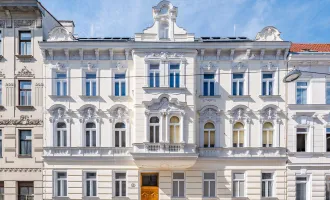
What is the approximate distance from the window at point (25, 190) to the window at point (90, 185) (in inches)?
124

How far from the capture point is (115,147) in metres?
15.7

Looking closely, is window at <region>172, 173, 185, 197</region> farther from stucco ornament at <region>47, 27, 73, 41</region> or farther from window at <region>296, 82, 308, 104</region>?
stucco ornament at <region>47, 27, 73, 41</region>

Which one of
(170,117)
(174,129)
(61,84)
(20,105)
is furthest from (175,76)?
(20,105)

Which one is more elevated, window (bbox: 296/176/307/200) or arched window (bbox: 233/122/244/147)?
arched window (bbox: 233/122/244/147)

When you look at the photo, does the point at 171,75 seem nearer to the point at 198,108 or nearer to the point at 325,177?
the point at 198,108

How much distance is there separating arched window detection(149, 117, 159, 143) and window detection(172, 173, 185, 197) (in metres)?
2.34

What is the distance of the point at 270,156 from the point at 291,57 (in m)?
5.62

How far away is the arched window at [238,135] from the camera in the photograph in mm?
15953

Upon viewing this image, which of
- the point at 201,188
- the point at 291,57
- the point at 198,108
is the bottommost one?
the point at 201,188

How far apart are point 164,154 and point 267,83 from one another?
23.1 feet

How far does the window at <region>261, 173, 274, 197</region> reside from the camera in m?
15.8

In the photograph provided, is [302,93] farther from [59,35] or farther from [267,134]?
[59,35]

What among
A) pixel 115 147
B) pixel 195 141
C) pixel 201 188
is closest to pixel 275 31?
pixel 195 141

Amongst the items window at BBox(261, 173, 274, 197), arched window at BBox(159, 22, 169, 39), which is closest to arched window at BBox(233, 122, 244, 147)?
window at BBox(261, 173, 274, 197)
